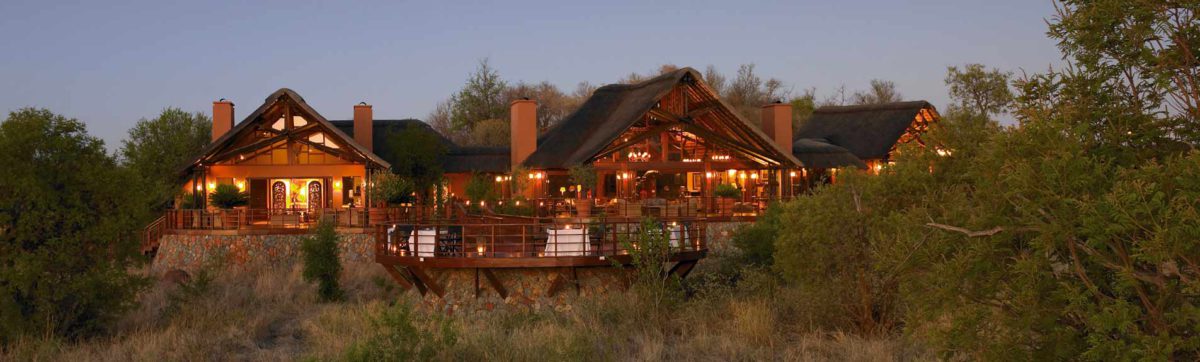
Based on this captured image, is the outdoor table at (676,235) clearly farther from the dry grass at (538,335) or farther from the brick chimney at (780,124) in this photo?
the brick chimney at (780,124)

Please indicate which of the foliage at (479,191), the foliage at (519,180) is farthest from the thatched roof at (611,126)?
the foliage at (479,191)

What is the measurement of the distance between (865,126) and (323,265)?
23779mm

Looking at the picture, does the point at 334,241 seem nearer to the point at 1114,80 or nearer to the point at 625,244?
the point at 625,244

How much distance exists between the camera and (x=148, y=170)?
3197 centimetres

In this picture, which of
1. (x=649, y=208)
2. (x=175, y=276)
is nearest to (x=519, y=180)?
(x=649, y=208)

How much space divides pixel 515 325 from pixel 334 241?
7.18m

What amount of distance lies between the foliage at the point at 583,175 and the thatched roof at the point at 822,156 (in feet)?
27.7

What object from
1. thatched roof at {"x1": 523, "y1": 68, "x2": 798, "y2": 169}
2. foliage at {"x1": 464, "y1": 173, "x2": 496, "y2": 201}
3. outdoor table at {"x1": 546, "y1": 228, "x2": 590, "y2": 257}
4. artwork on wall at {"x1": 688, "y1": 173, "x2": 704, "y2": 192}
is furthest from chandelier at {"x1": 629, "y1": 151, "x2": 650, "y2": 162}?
outdoor table at {"x1": 546, "y1": 228, "x2": 590, "y2": 257}

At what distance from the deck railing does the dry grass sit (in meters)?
0.93

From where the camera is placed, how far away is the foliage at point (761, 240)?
1825 centimetres

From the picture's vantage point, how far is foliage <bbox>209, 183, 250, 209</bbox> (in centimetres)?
2536

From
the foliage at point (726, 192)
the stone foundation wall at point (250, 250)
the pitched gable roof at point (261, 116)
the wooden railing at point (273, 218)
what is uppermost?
the pitched gable roof at point (261, 116)

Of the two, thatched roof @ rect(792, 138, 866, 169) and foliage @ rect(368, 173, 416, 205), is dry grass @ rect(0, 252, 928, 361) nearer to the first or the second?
foliage @ rect(368, 173, 416, 205)

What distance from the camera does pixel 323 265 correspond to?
65.7ft
